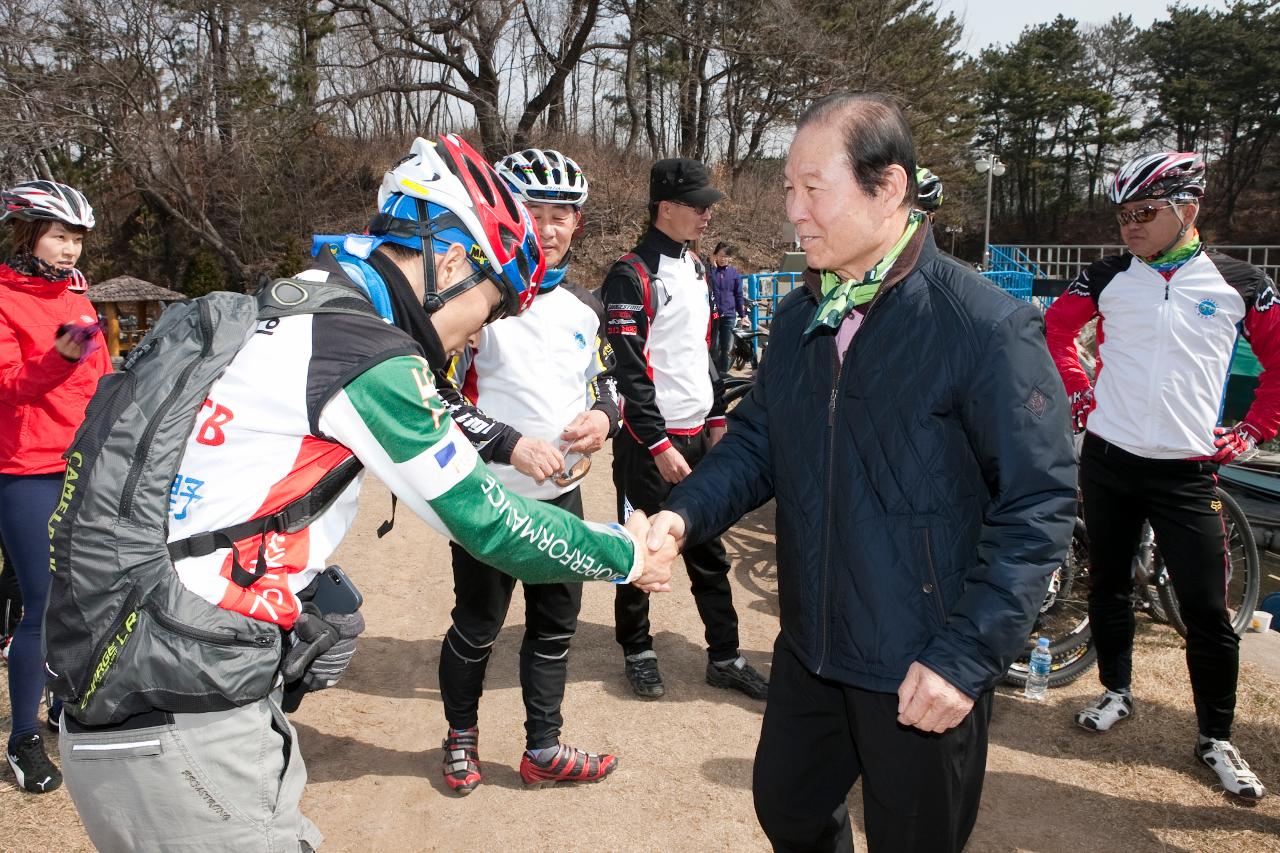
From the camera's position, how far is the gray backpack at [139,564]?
162cm

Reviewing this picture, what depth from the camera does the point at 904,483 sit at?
204cm

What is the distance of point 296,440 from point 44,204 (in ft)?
9.38

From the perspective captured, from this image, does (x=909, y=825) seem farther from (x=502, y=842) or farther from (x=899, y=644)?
(x=502, y=842)

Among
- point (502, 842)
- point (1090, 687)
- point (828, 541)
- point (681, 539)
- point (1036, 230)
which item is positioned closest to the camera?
point (828, 541)

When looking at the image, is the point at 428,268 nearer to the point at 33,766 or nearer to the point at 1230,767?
the point at 33,766

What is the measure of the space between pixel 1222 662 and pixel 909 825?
251 cm

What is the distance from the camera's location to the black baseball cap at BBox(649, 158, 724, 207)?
4.34 m

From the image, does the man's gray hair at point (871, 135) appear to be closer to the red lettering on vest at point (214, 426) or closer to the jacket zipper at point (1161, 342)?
the red lettering on vest at point (214, 426)

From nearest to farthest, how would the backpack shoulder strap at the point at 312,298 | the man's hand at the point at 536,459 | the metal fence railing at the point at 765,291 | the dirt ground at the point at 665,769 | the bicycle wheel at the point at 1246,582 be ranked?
the backpack shoulder strap at the point at 312,298
the man's hand at the point at 536,459
the dirt ground at the point at 665,769
the bicycle wheel at the point at 1246,582
the metal fence railing at the point at 765,291

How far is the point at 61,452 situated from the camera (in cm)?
375

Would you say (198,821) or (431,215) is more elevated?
(431,215)

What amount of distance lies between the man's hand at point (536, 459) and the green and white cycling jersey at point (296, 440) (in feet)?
4.51

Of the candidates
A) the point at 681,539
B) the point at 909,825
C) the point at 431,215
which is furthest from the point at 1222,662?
the point at 431,215

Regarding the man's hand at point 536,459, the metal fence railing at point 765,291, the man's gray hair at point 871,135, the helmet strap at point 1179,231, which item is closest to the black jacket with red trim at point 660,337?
the man's hand at point 536,459
